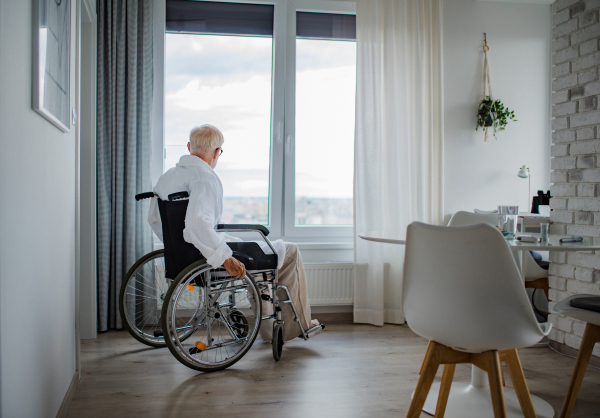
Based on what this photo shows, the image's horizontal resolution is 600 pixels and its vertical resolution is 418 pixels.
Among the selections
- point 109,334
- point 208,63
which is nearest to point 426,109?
point 208,63

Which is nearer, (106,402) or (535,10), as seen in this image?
(106,402)

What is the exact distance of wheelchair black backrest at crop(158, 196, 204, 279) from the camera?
2.21m

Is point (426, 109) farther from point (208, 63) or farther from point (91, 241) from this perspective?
point (91, 241)

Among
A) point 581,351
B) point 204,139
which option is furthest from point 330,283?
point 581,351

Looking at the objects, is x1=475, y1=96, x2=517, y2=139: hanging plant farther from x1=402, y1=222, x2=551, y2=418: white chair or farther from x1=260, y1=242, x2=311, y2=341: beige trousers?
x1=402, y1=222, x2=551, y2=418: white chair

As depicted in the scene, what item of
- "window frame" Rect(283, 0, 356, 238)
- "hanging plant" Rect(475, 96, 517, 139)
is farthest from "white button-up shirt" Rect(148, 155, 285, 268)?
"hanging plant" Rect(475, 96, 517, 139)

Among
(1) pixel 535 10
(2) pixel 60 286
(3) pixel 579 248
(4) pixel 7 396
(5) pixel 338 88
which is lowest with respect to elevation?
(4) pixel 7 396

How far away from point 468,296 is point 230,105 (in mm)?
2430

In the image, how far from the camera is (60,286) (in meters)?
1.76

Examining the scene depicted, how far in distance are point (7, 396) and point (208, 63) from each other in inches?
103

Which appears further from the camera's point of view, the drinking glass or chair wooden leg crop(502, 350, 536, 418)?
the drinking glass

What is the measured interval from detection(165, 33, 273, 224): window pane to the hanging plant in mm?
1571

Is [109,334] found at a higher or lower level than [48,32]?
lower

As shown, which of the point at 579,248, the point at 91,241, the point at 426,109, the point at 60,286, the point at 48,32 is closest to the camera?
the point at 48,32
